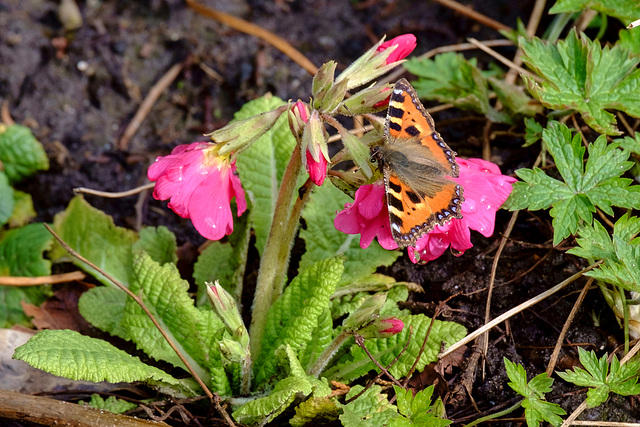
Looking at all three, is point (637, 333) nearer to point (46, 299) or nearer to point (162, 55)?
point (46, 299)

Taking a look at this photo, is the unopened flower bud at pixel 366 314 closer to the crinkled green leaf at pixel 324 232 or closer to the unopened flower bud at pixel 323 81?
the crinkled green leaf at pixel 324 232

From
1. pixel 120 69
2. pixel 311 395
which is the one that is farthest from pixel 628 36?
pixel 120 69

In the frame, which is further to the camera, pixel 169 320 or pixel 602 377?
pixel 169 320

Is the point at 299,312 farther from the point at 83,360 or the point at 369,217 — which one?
the point at 83,360

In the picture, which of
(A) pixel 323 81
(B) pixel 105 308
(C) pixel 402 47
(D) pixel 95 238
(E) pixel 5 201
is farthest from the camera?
(E) pixel 5 201

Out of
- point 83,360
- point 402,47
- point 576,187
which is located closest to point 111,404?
point 83,360
